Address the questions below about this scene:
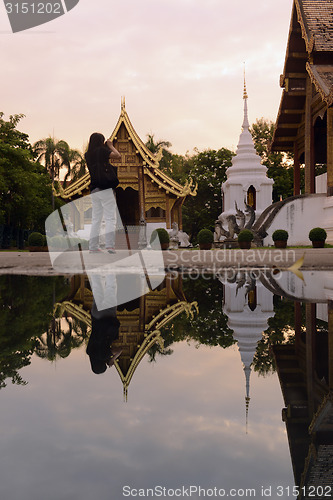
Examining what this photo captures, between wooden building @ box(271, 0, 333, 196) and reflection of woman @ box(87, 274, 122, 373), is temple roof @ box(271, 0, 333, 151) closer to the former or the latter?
wooden building @ box(271, 0, 333, 196)

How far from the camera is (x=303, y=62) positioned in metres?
19.2

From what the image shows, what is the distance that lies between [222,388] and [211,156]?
37039 millimetres

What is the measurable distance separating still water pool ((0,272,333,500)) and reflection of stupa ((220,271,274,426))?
18mm

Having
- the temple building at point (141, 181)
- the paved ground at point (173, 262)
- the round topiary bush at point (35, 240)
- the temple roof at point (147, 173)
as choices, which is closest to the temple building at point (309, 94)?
the temple roof at point (147, 173)

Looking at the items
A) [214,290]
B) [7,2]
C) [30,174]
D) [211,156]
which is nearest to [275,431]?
[214,290]

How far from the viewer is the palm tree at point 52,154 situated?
42938 millimetres

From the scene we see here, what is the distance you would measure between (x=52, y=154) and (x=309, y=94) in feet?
95.2

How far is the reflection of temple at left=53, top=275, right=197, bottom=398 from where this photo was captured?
2.14 m

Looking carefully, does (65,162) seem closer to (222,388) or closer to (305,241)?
(305,241)

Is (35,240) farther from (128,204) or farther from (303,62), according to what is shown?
(303,62)

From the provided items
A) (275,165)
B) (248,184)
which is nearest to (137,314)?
(248,184)

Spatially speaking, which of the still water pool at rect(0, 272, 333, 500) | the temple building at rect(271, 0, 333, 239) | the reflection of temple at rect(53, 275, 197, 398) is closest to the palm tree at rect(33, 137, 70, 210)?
the temple building at rect(271, 0, 333, 239)

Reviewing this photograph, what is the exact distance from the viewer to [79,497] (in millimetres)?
967

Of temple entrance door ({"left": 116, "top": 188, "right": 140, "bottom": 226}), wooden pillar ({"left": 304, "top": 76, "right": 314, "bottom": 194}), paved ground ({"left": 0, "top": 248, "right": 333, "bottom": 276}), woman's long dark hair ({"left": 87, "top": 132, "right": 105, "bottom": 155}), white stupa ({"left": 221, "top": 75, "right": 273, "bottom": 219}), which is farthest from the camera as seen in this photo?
temple entrance door ({"left": 116, "top": 188, "right": 140, "bottom": 226})
